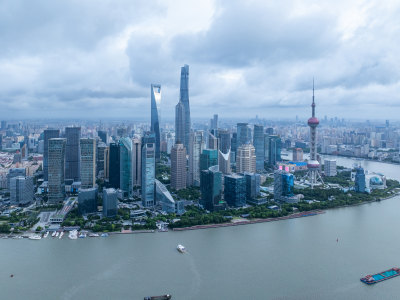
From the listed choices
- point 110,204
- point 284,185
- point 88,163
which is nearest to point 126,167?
point 88,163

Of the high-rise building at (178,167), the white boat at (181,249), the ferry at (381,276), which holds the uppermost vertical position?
the high-rise building at (178,167)

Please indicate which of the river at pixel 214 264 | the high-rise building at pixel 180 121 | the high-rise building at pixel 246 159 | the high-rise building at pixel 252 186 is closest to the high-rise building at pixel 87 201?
the river at pixel 214 264

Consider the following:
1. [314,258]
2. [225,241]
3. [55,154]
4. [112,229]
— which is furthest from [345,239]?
[55,154]

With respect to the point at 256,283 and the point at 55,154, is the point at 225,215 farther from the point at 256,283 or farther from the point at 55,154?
the point at 55,154

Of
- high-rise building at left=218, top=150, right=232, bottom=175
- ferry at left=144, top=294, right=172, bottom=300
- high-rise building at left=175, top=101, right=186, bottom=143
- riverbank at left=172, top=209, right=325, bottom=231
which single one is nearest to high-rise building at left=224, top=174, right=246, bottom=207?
riverbank at left=172, top=209, right=325, bottom=231

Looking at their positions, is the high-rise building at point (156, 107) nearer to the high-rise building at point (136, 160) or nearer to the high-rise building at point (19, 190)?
the high-rise building at point (136, 160)
